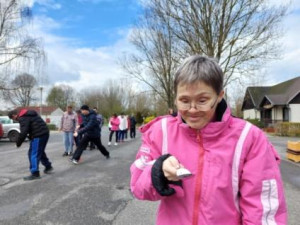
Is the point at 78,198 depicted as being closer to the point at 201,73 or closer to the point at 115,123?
the point at 201,73

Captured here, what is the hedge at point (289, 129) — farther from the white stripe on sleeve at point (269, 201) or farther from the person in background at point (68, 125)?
the white stripe on sleeve at point (269, 201)

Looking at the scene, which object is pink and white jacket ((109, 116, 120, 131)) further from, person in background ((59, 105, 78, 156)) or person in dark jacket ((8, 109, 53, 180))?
person in dark jacket ((8, 109, 53, 180))

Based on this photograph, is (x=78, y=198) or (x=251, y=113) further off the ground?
(x=251, y=113)

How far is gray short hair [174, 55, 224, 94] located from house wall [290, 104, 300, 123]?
3809 cm

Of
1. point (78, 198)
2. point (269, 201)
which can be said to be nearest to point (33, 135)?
point (78, 198)

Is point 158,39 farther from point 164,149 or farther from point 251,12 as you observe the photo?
point 164,149

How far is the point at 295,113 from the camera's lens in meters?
36.8

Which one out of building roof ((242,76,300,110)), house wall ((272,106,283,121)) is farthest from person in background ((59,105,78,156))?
house wall ((272,106,283,121))

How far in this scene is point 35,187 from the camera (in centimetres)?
705

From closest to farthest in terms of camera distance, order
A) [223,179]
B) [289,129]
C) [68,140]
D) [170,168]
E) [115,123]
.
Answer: [170,168] → [223,179] → [68,140] → [115,123] → [289,129]

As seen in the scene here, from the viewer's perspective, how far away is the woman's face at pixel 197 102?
172 centimetres

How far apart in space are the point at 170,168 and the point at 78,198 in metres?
4.94

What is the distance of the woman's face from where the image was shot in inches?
67.6

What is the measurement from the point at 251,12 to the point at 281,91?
30156mm
